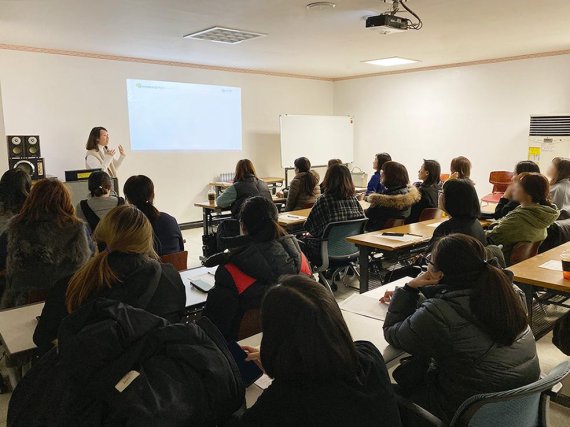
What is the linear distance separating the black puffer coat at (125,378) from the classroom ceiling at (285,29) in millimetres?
3441

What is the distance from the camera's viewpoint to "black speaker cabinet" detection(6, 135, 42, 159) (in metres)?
5.22

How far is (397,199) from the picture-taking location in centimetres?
439

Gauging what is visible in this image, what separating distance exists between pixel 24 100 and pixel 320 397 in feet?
20.9

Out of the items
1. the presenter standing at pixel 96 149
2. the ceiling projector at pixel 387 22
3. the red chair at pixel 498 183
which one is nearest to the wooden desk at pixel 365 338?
the ceiling projector at pixel 387 22

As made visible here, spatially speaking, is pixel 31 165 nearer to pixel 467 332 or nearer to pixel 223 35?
pixel 223 35

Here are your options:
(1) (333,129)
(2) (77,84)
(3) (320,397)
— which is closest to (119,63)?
(2) (77,84)

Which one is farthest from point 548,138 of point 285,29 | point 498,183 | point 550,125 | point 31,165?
point 31,165

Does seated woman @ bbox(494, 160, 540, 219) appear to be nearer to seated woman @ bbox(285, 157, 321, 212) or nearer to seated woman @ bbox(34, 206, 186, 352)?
seated woman @ bbox(285, 157, 321, 212)

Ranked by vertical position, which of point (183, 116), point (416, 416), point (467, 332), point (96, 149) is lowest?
point (416, 416)

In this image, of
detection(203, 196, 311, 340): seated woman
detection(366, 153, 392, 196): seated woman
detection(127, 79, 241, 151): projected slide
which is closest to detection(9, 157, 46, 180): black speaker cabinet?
detection(127, 79, 241, 151): projected slide

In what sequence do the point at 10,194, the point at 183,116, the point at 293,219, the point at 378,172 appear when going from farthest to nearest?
the point at 183,116 < the point at 378,172 < the point at 293,219 < the point at 10,194

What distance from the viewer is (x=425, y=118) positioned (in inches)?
329

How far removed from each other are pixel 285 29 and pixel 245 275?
3738mm

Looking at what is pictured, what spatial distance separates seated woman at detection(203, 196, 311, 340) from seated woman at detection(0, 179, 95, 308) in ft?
3.28
